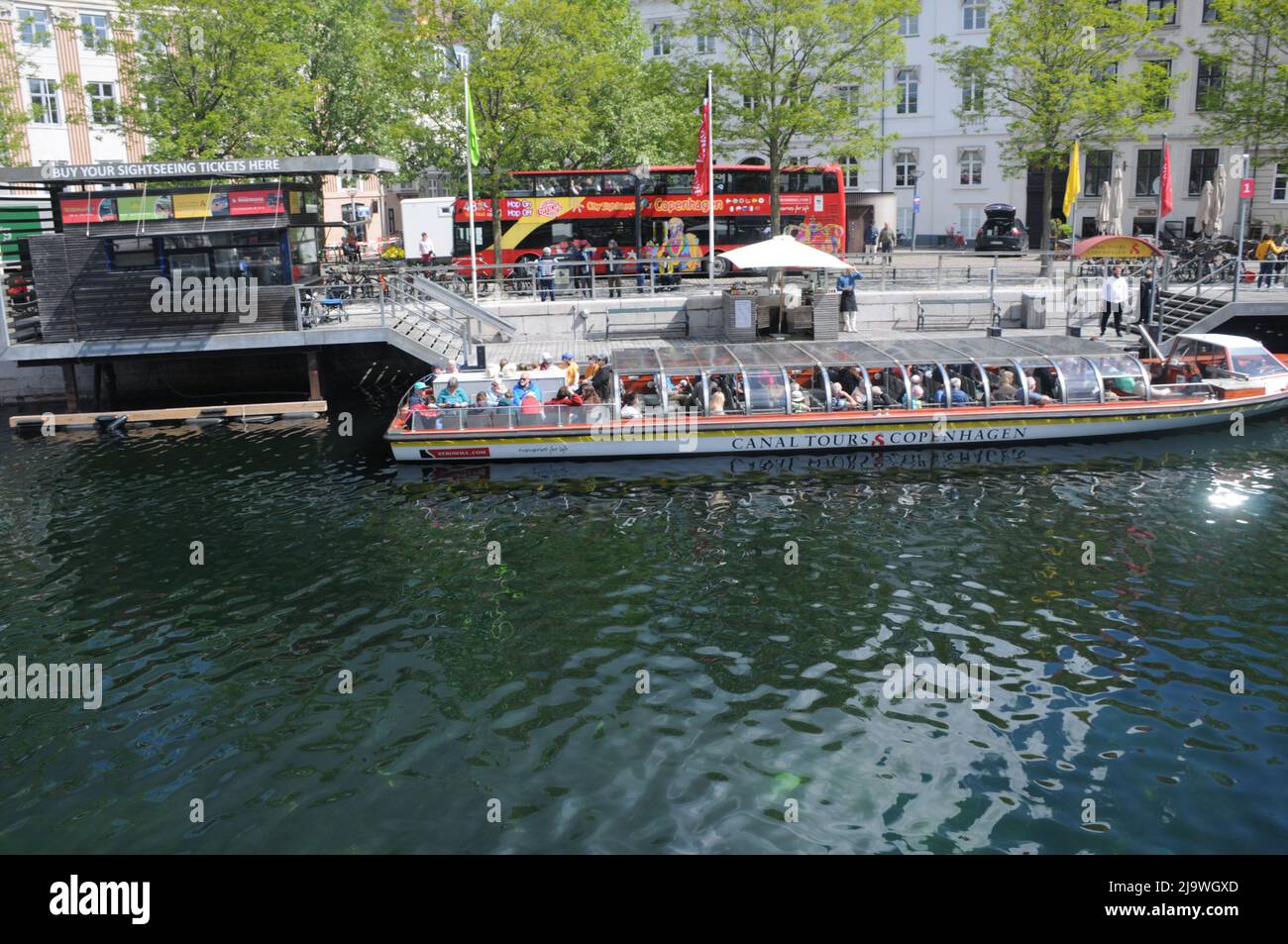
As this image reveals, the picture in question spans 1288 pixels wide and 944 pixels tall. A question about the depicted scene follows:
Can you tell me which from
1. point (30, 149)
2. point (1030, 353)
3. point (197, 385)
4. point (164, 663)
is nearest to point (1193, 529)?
point (1030, 353)

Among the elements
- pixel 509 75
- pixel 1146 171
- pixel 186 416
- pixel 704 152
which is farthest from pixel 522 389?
pixel 1146 171

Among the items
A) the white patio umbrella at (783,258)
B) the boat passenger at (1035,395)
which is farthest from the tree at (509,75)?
the boat passenger at (1035,395)

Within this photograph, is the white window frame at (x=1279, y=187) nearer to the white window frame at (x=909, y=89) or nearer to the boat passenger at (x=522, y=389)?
the white window frame at (x=909, y=89)

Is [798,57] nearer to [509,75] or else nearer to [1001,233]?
[509,75]

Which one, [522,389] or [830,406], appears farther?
[522,389]

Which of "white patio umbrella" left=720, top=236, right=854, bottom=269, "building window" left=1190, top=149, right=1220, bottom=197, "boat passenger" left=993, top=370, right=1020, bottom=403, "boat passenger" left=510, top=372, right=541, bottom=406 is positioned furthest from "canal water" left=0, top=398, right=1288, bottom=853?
"building window" left=1190, top=149, right=1220, bottom=197

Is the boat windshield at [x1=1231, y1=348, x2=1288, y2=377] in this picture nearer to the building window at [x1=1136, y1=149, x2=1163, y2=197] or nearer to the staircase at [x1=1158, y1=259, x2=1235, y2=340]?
the staircase at [x1=1158, y1=259, x2=1235, y2=340]

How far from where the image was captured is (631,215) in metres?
42.2

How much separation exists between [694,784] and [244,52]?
106ft

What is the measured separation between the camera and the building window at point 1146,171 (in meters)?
58.1

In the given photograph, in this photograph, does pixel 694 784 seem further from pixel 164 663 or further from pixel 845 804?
pixel 164 663

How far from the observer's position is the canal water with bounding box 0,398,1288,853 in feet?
36.7

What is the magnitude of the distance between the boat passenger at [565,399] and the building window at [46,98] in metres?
40.3

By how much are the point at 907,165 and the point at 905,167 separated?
0.15 meters
